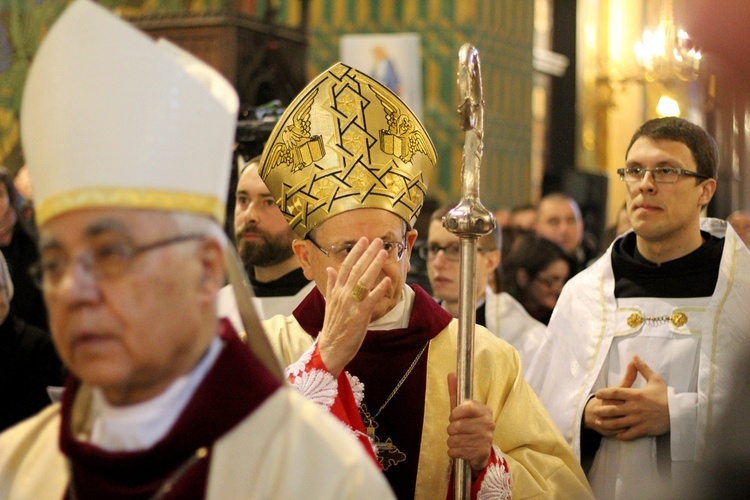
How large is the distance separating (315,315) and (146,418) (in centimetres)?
182

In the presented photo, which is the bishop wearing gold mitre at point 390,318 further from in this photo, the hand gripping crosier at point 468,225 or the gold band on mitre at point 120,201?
the gold band on mitre at point 120,201

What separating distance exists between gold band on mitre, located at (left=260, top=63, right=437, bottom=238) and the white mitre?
1616 millimetres

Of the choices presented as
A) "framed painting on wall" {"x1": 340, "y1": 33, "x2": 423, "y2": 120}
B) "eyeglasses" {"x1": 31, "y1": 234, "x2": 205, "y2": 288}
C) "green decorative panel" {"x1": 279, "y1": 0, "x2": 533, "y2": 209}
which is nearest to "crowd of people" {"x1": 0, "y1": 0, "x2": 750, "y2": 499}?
"eyeglasses" {"x1": 31, "y1": 234, "x2": 205, "y2": 288}

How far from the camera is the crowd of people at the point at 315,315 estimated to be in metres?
2.14

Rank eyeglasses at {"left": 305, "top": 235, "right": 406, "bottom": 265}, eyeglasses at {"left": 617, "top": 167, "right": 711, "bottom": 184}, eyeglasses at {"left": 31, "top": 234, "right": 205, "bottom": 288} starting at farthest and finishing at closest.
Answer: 1. eyeglasses at {"left": 617, "top": 167, "right": 711, "bottom": 184}
2. eyeglasses at {"left": 305, "top": 235, "right": 406, "bottom": 265}
3. eyeglasses at {"left": 31, "top": 234, "right": 205, "bottom": 288}

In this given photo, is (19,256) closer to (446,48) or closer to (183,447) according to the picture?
(183,447)

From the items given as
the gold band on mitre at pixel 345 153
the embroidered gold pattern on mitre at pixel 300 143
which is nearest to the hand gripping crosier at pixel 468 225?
the gold band on mitre at pixel 345 153

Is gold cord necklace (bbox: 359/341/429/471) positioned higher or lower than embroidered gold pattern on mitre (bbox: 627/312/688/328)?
lower

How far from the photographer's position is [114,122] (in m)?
2.16

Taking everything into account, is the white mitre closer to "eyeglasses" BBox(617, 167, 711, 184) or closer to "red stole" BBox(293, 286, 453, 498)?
"red stole" BBox(293, 286, 453, 498)

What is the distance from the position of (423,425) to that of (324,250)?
644mm

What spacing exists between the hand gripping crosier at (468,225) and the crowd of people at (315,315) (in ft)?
0.18

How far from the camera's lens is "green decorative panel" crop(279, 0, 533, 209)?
13117mm

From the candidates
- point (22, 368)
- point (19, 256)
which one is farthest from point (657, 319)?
point (19, 256)
